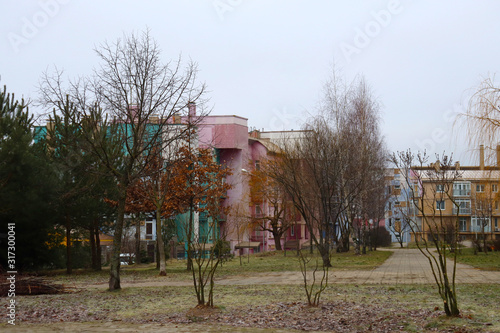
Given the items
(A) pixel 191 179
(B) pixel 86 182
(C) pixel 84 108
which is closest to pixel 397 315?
Result: (C) pixel 84 108

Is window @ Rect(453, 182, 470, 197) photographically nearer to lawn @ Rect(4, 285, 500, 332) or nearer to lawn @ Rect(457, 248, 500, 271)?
lawn @ Rect(457, 248, 500, 271)

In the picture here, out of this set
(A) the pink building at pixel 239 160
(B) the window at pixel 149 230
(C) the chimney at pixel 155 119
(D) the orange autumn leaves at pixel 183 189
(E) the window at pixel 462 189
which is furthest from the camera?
(E) the window at pixel 462 189

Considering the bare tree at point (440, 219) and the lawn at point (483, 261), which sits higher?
the bare tree at point (440, 219)

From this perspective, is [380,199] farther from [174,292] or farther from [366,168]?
[174,292]

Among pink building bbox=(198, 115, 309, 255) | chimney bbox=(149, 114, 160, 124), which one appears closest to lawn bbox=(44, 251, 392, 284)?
chimney bbox=(149, 114, 160, 124)

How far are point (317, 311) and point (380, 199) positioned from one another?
41.5 meters

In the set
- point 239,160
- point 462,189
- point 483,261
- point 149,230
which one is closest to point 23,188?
point 483,261

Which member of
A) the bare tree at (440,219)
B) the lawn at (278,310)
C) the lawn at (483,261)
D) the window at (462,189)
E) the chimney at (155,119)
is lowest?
the lawn at (483,261)

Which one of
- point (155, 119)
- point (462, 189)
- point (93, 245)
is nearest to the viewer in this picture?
point (155, 119)

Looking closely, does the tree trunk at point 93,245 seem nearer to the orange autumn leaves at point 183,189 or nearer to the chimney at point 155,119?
the orange autumn leaves at point 183,189

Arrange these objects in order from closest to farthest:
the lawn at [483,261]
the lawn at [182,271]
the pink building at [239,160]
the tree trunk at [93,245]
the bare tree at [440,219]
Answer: the bare tree at [440,219]
the lawn at [182,271]
the lawn at [483,261]
the tree trunk at [93,245]
the pink building at [239,160]

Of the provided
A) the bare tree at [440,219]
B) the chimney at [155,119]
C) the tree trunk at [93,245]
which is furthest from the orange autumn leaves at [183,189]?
the bare tree at [440,219]

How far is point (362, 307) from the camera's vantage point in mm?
11055

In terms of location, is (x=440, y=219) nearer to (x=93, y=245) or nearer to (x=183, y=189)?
(x=183, y=189)
